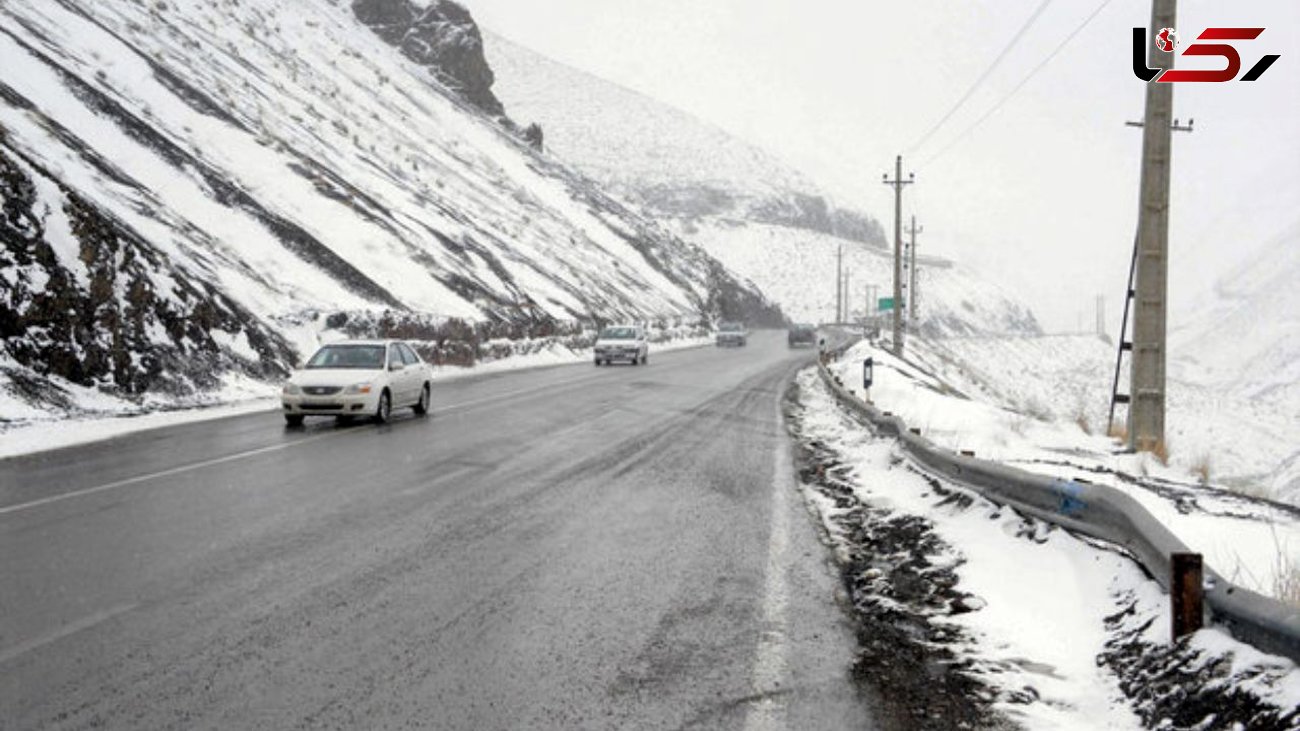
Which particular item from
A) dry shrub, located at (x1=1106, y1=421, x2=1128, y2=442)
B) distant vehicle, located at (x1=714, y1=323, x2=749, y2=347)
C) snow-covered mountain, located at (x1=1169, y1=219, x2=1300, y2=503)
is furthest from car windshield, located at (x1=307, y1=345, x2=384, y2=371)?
distant vehicle, located at (x1=714, y1=323, x2=749, y2=347)

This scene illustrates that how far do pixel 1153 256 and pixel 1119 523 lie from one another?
8.04m

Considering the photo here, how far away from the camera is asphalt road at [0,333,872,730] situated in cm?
455

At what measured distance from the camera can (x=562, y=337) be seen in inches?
1903

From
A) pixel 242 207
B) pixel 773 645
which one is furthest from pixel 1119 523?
pixel 242 207

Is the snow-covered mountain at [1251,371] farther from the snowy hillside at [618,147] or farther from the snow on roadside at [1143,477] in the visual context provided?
the snowy hillside at [618,147]

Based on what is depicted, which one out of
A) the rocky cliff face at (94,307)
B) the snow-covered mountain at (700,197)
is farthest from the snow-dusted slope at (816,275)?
the rocky cliff face at (94,307)

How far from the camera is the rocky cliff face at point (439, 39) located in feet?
295

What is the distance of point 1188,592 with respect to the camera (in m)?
4.77

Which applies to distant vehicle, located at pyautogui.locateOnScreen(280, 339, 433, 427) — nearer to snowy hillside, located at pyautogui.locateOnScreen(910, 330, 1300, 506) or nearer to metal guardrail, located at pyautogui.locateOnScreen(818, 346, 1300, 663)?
snowy hillside, located at pyautogui.locateOnScreen(910, 330, 1300, 506)

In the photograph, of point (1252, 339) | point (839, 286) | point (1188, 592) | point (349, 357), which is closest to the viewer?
point (1188, 592)

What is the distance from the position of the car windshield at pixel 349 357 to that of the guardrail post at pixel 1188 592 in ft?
49.0

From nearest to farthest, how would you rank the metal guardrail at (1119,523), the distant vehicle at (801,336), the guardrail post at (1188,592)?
1. the metal guardrail at (1119,523)
2. the guardrail post at (1188,592)
3. the distant vehicle at (801,336)

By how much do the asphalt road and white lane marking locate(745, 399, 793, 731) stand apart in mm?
16

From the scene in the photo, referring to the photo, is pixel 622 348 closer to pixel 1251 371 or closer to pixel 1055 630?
pixel 1055 630
